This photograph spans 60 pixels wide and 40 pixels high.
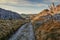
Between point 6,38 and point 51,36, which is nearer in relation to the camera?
point 51,36

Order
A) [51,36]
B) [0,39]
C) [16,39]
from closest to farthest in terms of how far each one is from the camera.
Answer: [51,36] < [0,39] < [16,39]

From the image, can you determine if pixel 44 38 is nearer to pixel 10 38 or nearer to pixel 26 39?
pixel 26 39

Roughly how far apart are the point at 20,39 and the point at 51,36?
16.1 m

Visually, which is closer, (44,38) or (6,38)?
(44,38)

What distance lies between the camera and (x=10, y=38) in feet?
201

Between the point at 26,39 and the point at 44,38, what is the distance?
12445 mm

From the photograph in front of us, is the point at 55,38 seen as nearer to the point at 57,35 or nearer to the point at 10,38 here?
the point at 57,35

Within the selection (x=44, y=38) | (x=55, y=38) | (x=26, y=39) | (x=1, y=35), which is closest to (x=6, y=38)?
(x=1, y=35)

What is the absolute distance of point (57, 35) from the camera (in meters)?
43.0

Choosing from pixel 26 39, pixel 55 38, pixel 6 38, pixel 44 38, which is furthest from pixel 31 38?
pixel 55 38

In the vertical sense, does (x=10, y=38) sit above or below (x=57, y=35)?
below

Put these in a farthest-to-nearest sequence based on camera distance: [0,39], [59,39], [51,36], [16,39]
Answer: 1. [16,39]
2. [0,39]
3. [51,36]
4. [59,39]

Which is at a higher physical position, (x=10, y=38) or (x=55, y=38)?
(x=55, y=38)

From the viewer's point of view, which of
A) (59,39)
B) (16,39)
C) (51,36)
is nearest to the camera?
(59,39)
